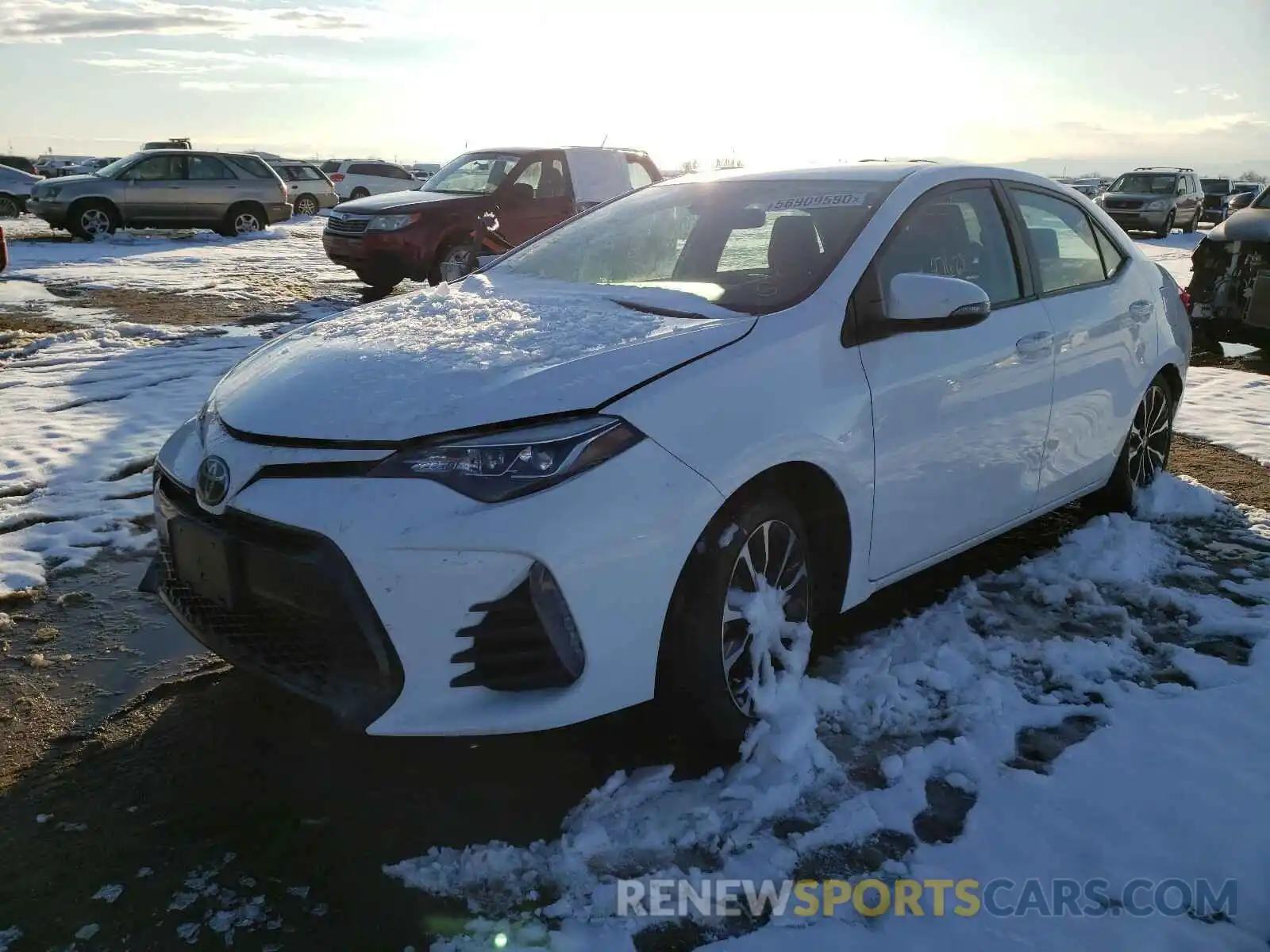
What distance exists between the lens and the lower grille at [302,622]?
2.26 metres

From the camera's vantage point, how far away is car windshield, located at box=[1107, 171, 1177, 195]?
91.4 feet

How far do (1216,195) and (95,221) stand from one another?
38.3m

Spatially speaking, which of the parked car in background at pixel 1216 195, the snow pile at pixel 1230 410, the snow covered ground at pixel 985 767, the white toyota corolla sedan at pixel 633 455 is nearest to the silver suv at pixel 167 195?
the snow covered ground at pixel 985 767

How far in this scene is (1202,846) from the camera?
2.40 metres

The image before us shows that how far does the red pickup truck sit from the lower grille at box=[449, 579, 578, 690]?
358 inches

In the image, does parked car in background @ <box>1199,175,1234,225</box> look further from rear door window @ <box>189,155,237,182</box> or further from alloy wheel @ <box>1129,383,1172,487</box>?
alloy wheel @ <box>1129,383,1172,487</box>

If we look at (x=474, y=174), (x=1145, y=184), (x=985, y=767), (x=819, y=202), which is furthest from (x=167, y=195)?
(x=1145, y=184)

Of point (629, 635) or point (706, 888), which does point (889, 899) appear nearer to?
point (706, 888)

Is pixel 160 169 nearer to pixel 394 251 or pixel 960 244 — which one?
pixel 394 251

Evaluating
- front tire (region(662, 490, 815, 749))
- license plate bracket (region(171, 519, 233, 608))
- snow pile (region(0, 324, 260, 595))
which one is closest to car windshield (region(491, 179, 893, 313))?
front tire (region(662, 490, 815, 749))

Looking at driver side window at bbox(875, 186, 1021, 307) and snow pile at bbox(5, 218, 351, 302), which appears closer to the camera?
driver side window at bbox(875, 186, 1021, 307)

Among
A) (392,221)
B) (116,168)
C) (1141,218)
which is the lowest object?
(392,221)

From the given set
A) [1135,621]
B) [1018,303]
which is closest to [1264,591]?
[1135,621]

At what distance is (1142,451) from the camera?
465cm
